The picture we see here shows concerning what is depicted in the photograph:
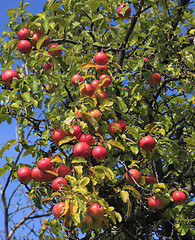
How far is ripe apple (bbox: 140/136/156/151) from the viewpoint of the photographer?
345 cm

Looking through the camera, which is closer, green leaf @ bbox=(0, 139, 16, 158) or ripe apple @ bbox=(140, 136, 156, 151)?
green leaf @ bbox=(0, 139, 16, 158)

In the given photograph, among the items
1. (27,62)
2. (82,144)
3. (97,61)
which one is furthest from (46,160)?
(97,61)

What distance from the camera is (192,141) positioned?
3041mm

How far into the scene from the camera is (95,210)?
2.49 meters

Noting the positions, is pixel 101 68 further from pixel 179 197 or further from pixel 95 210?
pixel 179 197

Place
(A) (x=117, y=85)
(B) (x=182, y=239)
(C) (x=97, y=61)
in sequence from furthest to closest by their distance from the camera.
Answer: (B) (x=182, y=239) < (A) (x=117, y=85) < (C) (x=97, y=61)

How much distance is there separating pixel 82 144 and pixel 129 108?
193 centimetres

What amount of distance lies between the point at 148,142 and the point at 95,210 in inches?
49.1

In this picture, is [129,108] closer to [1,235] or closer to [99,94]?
[99,94]

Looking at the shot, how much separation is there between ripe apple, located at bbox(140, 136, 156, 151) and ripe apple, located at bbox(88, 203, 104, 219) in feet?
3.86

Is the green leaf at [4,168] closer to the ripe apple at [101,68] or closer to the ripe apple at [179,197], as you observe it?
the ripe apple at [101,68]

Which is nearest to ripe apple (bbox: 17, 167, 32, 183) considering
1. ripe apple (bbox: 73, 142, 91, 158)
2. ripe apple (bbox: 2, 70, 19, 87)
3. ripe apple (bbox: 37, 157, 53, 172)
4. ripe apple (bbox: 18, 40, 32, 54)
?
ripe apple (bbox: 37, 157, 53, 172)

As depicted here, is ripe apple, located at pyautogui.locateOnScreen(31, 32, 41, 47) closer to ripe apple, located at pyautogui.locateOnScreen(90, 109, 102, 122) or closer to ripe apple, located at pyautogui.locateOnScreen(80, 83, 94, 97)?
ripe apple, located at pyautogui.locateOnScreen(80, 83, 94, 97)

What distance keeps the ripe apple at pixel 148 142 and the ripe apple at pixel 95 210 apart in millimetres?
1176
